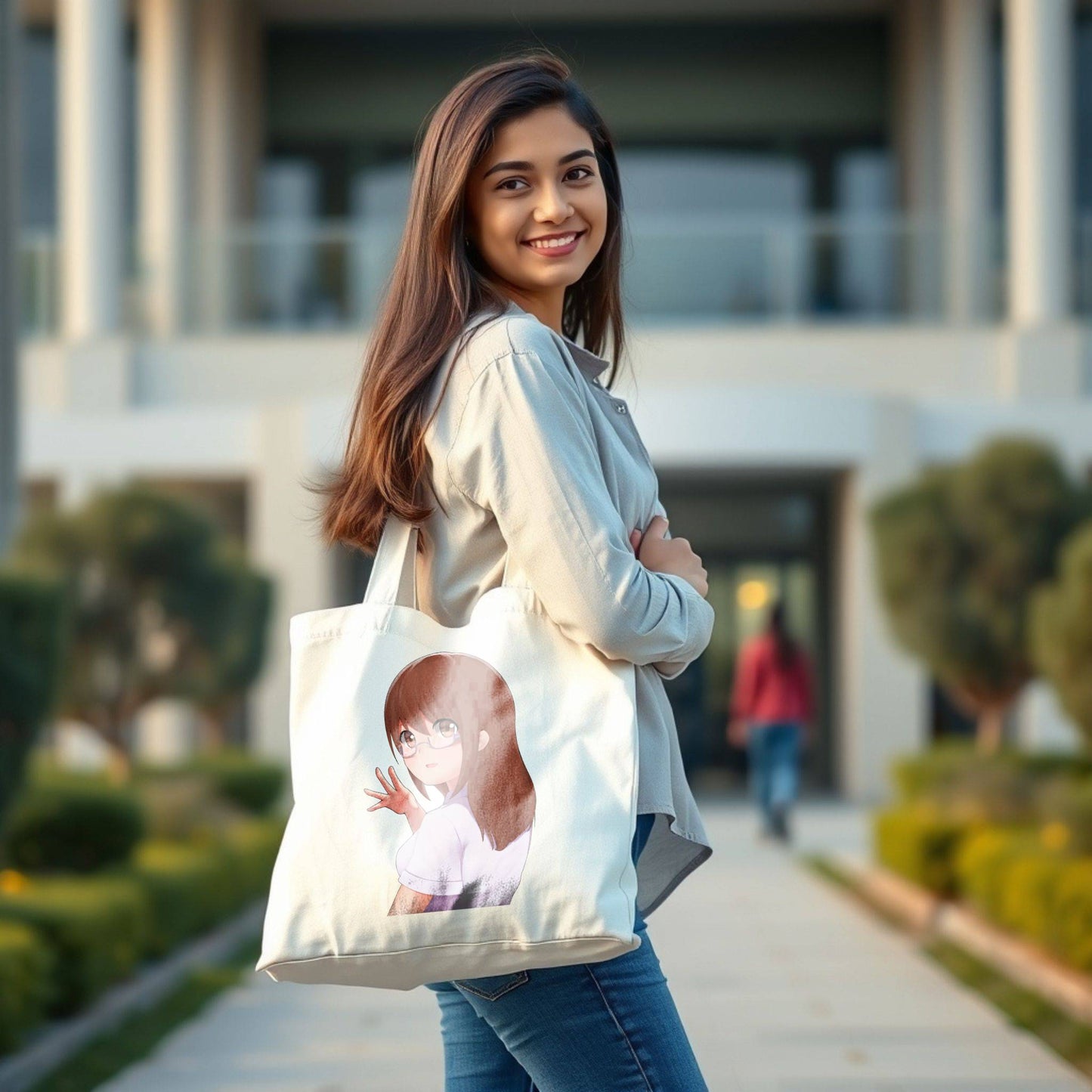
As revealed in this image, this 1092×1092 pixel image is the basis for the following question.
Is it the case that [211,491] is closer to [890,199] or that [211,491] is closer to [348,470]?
[890,199]

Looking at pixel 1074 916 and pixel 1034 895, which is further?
pixel 1034 895

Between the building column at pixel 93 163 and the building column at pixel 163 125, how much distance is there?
970 millimetres

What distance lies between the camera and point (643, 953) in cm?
199

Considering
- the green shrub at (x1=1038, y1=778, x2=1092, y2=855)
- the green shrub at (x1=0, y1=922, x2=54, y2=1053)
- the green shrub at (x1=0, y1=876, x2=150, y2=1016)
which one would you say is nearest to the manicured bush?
the green shrub at (x1=0, y1=876, x2=150, y2=1016)

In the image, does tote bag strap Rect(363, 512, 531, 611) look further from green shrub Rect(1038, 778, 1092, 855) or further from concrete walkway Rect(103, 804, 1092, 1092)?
green shrub Rect(1038, 778, 1092, 855)

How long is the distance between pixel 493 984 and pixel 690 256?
56.4 feet

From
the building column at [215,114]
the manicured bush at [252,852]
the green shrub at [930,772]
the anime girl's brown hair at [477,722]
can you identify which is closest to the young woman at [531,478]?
the anime girl's brown hair at [477,722]

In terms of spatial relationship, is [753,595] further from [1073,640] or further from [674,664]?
[674,664]

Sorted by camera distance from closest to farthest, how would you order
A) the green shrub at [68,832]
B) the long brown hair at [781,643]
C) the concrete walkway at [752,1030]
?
the concrete walkway at [752,1030] < the green shrub at [68,832] < the long brown hair at [781,643]

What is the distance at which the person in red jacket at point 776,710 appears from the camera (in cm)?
1328

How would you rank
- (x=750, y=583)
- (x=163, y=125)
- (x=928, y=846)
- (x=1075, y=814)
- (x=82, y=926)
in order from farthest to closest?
(x=163, y=125), (x=750, y=583), (x=928, y=846), (x=1075, y=814), (x=82, y=926)

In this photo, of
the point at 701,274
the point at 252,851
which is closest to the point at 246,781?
the point at 252,851

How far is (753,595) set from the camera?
19500mm

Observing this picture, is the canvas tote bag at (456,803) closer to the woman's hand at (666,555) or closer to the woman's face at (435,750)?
the woman's face at (435,750)
